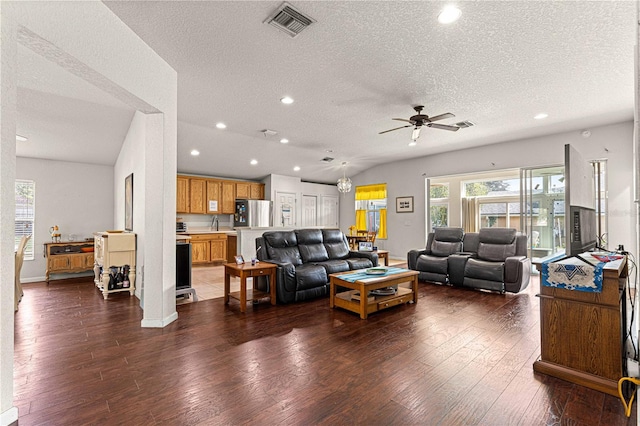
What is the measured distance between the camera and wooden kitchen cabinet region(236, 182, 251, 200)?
8.70 meters

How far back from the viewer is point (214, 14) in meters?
2.41

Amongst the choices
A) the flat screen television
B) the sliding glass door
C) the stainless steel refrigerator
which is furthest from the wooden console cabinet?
the sliding glass door

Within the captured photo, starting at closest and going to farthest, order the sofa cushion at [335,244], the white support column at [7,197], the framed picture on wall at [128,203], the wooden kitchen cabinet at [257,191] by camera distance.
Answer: the white support column at [7,197]
the framed picture on wall at [128,203]
the sofa cushion at [335,244]
the wooden kitchen cabinet at [257,191]

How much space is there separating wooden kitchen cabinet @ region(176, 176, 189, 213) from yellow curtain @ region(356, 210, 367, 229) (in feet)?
16.7

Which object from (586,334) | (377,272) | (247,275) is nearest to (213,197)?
(247,275)

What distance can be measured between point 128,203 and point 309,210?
5604mm

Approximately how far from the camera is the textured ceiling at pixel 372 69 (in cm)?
242

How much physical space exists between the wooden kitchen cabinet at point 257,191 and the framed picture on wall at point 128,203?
404 cm

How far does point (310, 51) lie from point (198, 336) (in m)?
2.98

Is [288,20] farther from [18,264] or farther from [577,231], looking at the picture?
[18,264]

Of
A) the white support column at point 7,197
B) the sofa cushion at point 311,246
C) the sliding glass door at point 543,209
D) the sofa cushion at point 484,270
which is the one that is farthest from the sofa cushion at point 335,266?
the sliding glass door at point 543,209

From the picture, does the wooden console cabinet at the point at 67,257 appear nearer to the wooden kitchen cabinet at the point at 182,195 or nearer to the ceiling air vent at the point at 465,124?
the wooden kitchen cabinet at the point at 182,195

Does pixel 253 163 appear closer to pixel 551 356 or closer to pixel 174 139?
pixel 174 139

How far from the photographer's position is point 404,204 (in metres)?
8.46
